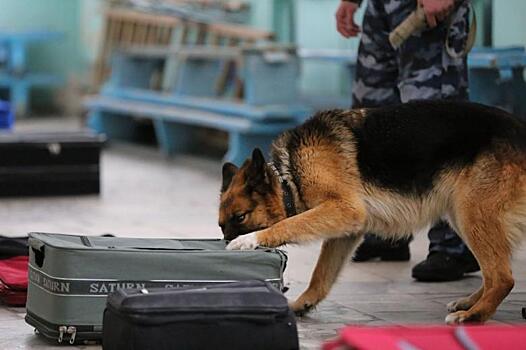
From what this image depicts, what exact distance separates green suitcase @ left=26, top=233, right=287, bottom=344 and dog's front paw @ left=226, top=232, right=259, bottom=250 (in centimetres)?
8

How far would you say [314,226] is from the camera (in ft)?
13.3

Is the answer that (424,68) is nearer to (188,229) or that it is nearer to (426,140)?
(426,140)

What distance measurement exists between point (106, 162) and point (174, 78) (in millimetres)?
1118

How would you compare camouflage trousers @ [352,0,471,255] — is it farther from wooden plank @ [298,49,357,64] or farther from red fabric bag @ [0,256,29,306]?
wooden plank @ [298,49,357,64]

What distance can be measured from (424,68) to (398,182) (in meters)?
0.95

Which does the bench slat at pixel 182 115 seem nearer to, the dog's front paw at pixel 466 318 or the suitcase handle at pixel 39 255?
the dog's front paw at pixel 466 318

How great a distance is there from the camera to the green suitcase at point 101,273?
3.71 meters

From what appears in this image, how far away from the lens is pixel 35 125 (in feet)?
42.5

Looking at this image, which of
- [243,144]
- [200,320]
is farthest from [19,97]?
[200,320]

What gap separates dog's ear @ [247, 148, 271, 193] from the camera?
4102 mm

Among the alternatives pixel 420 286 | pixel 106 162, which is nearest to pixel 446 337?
pixel 420 286

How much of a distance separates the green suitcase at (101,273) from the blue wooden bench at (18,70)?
393 inches

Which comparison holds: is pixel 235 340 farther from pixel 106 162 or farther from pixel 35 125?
pixel 35 125

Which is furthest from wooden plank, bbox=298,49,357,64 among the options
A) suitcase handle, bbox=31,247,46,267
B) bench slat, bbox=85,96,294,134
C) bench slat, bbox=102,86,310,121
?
suitcase handle, bbox=31,247,46,267
